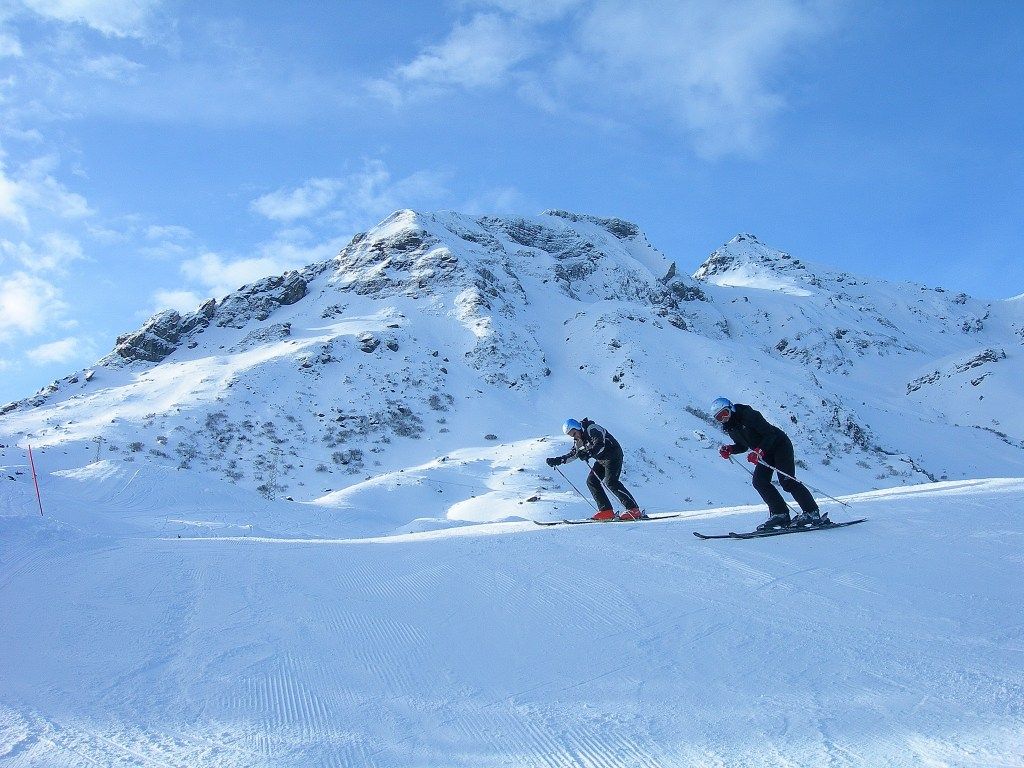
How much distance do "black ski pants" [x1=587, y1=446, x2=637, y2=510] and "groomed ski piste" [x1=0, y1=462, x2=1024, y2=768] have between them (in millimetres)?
2801

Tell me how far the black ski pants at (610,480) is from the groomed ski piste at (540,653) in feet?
9.19

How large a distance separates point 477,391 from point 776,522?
33014 mm

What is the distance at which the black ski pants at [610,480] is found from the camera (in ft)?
35.2

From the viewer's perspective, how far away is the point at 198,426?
33.9 metres

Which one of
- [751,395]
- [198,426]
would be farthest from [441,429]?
[751,395]

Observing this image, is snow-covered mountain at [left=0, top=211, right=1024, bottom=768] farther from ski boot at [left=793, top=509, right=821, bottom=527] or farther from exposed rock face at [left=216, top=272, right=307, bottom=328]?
exposed rock face at [left=216, top=272, right=307, bottom=328]

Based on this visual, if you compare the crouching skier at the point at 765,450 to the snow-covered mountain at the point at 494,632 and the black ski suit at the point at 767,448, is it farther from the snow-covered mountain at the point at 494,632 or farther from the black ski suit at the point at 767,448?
the snow-covered mountain at the point at 494,632

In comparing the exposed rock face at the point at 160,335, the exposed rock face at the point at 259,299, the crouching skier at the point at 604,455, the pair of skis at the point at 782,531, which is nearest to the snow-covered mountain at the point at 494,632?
the pair of skis at the point at 782,531

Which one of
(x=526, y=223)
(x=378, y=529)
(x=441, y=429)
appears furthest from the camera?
(x=526, y=223)

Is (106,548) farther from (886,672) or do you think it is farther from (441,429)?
(441,429)

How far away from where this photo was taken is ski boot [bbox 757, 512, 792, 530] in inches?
314

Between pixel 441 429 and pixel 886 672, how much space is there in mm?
33281

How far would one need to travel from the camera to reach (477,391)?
4056cm

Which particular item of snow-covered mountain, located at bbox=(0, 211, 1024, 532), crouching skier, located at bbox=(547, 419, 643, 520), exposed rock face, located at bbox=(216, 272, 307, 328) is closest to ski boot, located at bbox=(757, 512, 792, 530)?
crouching skier, located at bbox=(547, 419, 643, 520)
